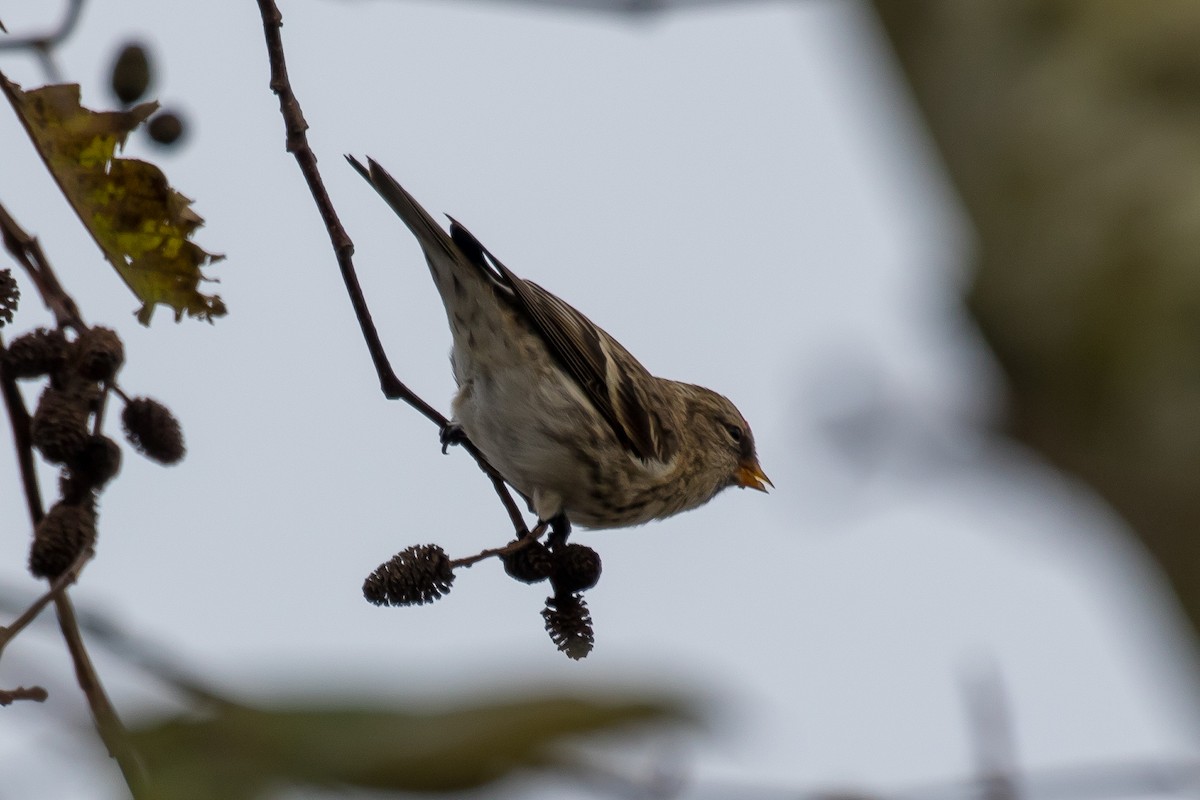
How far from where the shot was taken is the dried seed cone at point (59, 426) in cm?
176

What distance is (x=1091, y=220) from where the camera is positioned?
170cm

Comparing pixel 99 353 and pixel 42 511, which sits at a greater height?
pixel 99 353

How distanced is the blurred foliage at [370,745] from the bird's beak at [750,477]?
4.09 metres

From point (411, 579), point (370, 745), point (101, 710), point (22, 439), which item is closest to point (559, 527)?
point (411, 579)

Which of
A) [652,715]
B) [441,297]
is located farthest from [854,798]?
[441,297]

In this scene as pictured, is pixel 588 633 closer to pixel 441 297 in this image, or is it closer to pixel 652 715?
pixel 441 297

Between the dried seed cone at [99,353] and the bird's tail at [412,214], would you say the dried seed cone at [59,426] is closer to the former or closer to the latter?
the dried seed cone at [99,353]

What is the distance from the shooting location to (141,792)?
0.67 m

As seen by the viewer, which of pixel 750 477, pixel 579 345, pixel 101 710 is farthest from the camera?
pixel 750 477

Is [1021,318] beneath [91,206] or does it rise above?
beneath

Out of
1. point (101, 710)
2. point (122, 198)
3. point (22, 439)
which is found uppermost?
point (122, 198)

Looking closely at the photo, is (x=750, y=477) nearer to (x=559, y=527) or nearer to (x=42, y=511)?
(x=559, y=527)

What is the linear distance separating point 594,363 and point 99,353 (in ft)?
6.80

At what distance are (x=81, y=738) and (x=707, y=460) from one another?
12.4ft
